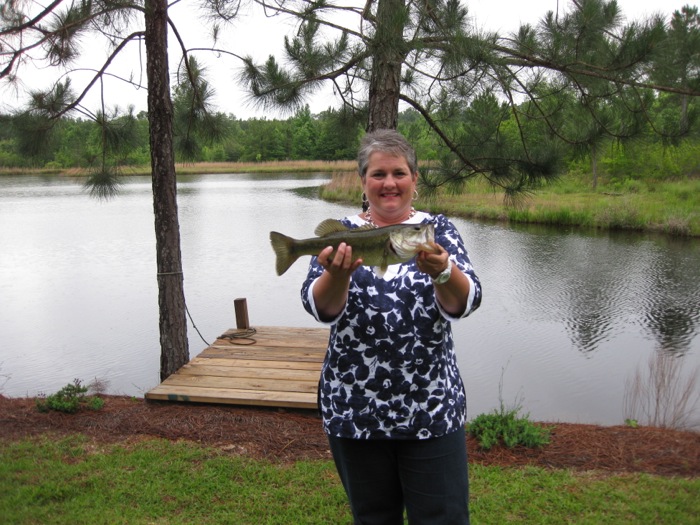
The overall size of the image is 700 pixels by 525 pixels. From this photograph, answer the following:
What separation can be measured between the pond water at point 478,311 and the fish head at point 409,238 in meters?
3.93

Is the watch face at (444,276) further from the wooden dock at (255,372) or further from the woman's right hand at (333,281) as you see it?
the wooden dock at (255,372)

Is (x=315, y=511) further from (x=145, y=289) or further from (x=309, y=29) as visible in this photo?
(x=145, y=289)

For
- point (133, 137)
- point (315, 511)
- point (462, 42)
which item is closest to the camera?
point (315, 511)

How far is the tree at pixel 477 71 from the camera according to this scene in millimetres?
4680

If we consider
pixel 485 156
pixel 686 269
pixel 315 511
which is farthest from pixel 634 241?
pixel 315 511

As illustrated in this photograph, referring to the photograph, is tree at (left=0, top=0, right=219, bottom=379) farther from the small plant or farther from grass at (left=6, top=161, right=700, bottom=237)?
grass at (left=6, top=161, right=700, bottom=237)

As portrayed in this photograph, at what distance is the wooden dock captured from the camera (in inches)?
203

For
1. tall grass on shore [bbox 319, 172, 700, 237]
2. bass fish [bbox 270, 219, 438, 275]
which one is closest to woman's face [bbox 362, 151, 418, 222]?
bass fish [bbox 270, 219, 438, 275]

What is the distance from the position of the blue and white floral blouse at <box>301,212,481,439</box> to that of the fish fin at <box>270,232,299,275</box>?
191 millimetres

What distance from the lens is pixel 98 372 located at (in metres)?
7.70

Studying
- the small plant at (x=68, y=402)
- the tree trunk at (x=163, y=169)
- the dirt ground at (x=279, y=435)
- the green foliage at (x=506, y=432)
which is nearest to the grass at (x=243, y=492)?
the dirt ground at (x=279, y=435)

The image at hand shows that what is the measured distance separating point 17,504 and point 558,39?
547cm

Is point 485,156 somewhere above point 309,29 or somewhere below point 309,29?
below

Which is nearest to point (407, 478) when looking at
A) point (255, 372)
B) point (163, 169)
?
point (255, 372)
